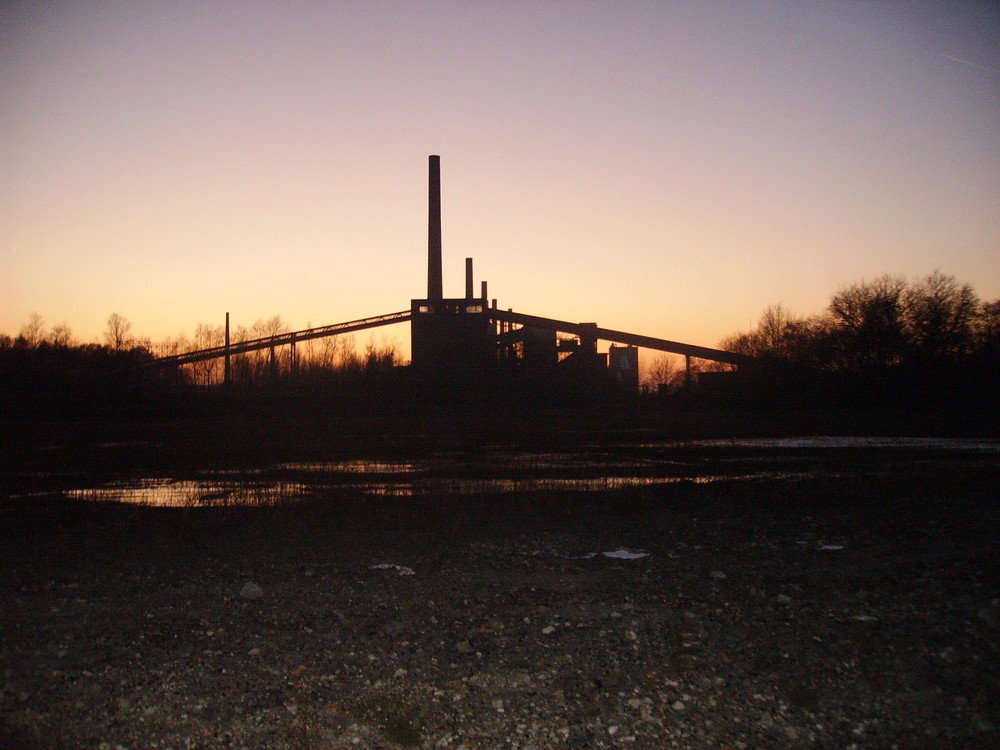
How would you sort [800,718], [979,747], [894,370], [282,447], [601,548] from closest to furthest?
[979,747] → [800,718] → [601,548] → [282,447] → [894,370]

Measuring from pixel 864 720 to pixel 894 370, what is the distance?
55783 millimetres

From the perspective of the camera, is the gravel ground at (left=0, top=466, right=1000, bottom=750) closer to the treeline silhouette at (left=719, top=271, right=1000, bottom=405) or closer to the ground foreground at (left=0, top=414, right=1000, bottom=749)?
the ground foreground at (left=0, top=414, right=1000, bottom=749)

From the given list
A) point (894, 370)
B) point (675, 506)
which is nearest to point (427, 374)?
point (894, 370)

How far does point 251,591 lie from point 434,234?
174 feet

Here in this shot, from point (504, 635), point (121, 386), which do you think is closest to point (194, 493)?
point (504, 635)

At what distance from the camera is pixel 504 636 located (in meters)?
6.59

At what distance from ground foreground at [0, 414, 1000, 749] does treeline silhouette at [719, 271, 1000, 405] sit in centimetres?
4669

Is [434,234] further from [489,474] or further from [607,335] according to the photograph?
[489,474]

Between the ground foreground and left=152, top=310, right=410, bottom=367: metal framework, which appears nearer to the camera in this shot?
the ground foreground

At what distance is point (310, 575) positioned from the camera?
8.66m

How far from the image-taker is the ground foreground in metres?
5.11

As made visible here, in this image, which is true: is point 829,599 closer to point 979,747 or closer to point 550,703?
point 979,747

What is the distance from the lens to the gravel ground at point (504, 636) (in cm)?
511

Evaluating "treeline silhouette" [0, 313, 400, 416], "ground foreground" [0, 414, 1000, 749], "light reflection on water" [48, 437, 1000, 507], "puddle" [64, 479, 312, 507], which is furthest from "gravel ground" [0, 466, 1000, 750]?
"treeline silhouette" [0, 313, 400, 416]
